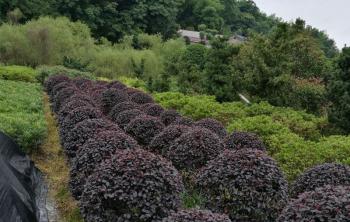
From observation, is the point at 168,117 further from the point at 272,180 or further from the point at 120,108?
the point at 272,180

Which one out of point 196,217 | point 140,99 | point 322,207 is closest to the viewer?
point 196,217

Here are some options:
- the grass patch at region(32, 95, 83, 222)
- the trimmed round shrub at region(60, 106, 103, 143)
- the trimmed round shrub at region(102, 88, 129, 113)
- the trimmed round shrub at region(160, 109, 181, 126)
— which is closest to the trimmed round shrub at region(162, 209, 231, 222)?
the grass patch at region(32, 95, 83, 222)

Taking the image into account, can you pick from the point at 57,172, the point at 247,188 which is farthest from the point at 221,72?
the point at 247,188

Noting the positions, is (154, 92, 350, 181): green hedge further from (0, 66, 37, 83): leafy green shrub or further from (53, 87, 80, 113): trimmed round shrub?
(0, 66, 37, 83): leafy green shrub

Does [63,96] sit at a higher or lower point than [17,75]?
higher

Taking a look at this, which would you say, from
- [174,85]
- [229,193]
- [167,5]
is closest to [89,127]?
[229,193]

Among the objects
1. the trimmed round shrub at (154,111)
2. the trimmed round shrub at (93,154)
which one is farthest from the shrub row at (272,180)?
the trimmed round shrub at (154,111)

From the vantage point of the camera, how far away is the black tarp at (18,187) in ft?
18.7

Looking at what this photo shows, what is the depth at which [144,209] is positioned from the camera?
16.6ft

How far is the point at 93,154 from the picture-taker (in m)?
6.53

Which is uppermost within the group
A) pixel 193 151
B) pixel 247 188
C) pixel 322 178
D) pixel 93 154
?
pixel 322 178

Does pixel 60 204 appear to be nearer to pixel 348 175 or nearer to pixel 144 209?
pixel 144 209

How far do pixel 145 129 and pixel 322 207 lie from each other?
485 cm

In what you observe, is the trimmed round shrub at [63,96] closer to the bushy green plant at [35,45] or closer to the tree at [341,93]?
the tree at [341,93]
